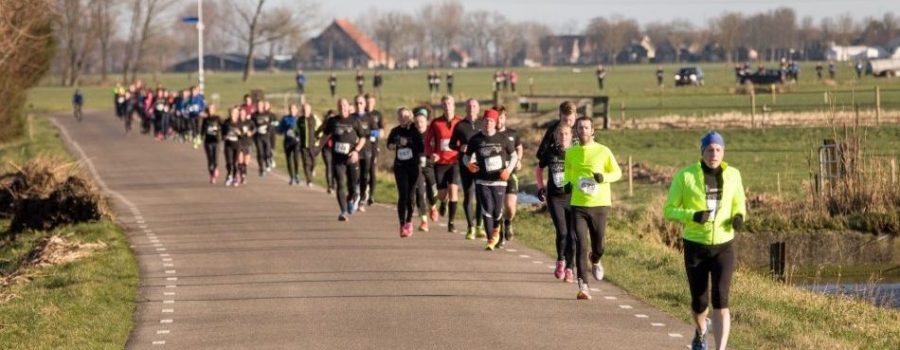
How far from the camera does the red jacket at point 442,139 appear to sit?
70.4 feet

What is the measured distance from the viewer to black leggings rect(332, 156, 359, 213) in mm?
24172

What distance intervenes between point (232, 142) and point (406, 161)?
11.6 metres

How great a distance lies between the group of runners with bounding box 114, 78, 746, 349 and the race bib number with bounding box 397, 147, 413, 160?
13 millimetres

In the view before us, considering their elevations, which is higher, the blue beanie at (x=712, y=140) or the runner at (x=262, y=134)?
the blue beanie at (x=712, y=140)

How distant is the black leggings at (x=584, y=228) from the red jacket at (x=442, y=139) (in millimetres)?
5603

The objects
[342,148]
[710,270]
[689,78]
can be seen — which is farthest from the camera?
[689,78]

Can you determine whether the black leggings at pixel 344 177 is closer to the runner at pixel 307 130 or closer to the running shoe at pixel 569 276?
the runner at pixel 307 130

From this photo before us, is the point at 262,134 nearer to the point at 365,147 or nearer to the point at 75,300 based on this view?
the point at 365,147

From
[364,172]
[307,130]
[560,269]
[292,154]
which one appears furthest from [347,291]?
[292,154]

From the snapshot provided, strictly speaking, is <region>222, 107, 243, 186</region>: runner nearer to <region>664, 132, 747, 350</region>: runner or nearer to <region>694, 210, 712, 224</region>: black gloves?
<region>664, 132, 747, 350</region>: runner

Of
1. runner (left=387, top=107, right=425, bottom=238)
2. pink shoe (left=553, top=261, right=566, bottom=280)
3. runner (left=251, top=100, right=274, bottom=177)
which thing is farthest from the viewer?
runner (left=251, top=100, right=274, bottom=177)

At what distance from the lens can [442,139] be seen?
850 inches

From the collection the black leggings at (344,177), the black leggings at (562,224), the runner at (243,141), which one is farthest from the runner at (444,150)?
the runner at (243,141)

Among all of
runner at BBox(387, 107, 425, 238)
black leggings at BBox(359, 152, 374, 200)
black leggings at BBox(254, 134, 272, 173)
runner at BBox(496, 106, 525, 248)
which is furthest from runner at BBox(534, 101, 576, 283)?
black leggings at BBox(254, 134, 272, 173)
